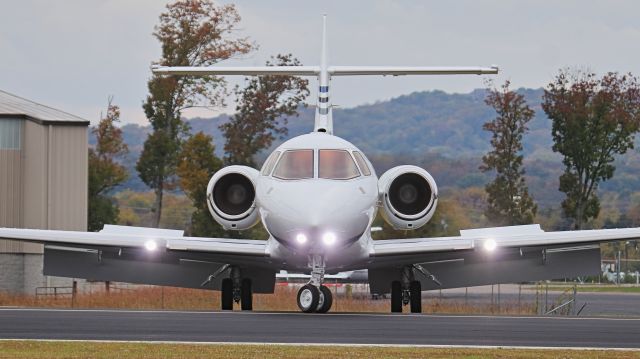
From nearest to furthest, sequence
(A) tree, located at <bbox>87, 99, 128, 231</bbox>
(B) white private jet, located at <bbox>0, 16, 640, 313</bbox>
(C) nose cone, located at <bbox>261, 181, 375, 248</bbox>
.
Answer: (C) nose cone, located at <bbox>261, 181, 375, 248</bbox>
(B) white private jet, located at <bbox>0, 16, 640, 313</bbox>
(A) tree, located at <bbox>87, 99, 128, 231</bbox>

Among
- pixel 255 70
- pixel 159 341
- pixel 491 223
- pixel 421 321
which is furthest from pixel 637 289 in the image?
pixel 159 341

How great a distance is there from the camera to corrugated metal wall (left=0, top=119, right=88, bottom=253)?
144 feet

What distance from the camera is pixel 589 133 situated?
4809cm

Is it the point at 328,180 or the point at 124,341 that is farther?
the point at 328,180

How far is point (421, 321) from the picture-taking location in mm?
20125

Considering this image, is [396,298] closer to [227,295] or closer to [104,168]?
[227,295]

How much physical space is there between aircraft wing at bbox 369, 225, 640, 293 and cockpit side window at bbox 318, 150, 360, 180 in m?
2.13

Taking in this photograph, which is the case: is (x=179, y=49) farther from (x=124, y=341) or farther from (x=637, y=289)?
(x=124, y=341)

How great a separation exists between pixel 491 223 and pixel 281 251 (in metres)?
28.1

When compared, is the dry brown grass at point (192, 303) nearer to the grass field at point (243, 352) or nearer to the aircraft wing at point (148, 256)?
the aircraft wing at point (148, 256)

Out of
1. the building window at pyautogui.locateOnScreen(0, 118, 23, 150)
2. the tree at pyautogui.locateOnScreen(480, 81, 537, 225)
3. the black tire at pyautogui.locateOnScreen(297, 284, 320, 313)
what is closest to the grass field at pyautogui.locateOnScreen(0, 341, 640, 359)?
the black tire at pyautogui.locateOnScreen(297, 284, 320, 313)

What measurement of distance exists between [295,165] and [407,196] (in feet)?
10.7

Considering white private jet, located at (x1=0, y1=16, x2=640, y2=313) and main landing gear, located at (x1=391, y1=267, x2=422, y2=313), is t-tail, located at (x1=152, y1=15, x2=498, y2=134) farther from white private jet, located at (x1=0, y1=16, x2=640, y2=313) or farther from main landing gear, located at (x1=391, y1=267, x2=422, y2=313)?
main landing gear, located at (x1=391, y1=267, x2=422, y2=313)

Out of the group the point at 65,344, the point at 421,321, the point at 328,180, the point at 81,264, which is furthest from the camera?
the point at 81,264
